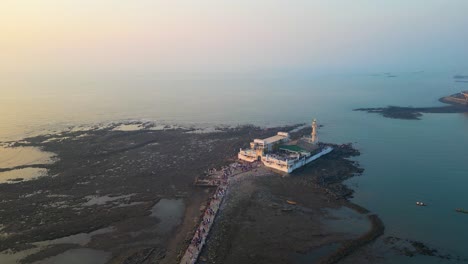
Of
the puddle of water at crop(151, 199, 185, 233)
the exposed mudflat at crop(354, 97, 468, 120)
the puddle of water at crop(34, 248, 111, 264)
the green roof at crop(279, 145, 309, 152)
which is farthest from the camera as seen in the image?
the exposed mudflat at crop(354, 97, 468, 120)

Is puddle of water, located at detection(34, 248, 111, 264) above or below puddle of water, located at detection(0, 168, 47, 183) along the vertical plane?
below

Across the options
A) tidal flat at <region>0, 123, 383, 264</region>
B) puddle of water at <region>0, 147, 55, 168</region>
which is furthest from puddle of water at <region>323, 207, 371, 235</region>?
puddle of water at <region>0, 147, 55, 168</region>

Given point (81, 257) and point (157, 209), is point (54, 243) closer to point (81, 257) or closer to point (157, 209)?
point (81, 257)

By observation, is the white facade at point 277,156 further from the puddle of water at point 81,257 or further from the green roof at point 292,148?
the puddle of water at point 81,257

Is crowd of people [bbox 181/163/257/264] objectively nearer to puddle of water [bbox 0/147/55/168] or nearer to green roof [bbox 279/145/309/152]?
green roof [bbox 279/145/309/152]

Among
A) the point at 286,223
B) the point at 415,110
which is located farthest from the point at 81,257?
the point at 415,110

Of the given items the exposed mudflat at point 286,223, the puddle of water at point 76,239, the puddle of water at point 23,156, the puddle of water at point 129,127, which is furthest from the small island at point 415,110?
the puddle of water at point 76,239

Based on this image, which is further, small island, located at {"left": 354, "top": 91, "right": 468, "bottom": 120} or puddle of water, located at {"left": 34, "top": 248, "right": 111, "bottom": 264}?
small island, located at {"left": 354, "top": 91, "right": 468, "bottom": 120}
